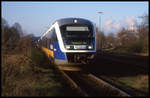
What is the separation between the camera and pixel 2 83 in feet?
25.7

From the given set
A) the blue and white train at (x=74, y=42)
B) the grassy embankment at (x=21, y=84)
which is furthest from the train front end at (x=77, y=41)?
the grassy embankment at (x=21, y=84)

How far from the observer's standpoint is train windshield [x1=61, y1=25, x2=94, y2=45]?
39.8 ft

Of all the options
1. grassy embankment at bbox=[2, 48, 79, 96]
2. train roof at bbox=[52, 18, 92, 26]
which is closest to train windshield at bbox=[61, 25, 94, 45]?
train roof at bbox=[52, 18, 92, 26]

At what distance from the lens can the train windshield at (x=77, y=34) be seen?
12133 mm

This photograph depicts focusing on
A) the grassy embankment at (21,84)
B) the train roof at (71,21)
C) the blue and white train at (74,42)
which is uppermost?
the train roof at (71,21)

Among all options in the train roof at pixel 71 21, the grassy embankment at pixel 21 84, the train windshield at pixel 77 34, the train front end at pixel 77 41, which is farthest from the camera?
the train roof at pixel 71 21

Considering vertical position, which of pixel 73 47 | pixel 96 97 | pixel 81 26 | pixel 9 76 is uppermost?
pixel 81 26

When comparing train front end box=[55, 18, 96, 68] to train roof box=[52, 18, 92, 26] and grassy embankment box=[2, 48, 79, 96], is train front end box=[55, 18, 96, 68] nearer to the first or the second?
train roof box=[52, 18, 92, 26]

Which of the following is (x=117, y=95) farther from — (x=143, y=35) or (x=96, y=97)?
(x=143, y=35)

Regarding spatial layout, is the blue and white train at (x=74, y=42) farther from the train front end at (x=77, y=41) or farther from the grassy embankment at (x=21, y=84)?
the grassy embankment at (x=21, y=84)

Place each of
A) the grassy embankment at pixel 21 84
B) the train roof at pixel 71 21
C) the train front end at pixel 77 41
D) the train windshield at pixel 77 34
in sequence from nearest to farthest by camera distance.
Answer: the grassy embankment at pixel 21 84
the train front end at pixel 77 41
the train windshield at pixel 77 34
the train roof at pixel 71 21

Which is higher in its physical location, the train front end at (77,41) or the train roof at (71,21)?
the train roof at (71,21)

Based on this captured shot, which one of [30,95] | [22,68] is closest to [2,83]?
[30,95]

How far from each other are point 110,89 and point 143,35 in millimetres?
29032
